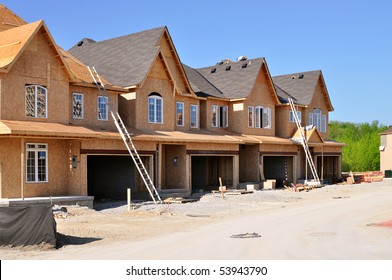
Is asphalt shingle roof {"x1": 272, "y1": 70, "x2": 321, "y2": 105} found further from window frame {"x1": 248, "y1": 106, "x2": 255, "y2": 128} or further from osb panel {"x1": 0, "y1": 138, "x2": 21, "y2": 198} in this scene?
osb panel {"x1": 0, "y1": 138, "x2": 21, "y2": 198}

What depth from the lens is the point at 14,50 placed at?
27406mm

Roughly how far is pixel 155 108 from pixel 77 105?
614 cm

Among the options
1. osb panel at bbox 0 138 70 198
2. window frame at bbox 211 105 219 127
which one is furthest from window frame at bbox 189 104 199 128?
osb panel at bbox 0 138 70 198

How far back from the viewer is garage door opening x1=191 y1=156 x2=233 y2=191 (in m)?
43.1

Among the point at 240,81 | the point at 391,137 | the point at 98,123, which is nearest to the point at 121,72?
the point at 98,123

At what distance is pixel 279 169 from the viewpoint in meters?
48.3

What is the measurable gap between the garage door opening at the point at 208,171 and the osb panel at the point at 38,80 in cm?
1633

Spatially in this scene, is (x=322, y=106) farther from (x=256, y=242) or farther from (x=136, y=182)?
(x=256, y=242)

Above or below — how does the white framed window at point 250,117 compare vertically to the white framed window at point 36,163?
above

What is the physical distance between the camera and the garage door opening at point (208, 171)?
43.1 meters

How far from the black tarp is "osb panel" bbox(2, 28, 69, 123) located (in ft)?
34.9

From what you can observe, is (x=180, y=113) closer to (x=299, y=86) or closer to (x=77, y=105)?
(x=77, y=105)

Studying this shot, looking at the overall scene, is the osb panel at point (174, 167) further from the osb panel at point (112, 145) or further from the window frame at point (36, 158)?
the window frame at point (36, 158)

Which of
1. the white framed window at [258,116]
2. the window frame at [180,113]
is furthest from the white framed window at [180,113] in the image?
the white framed window at [258,116]
